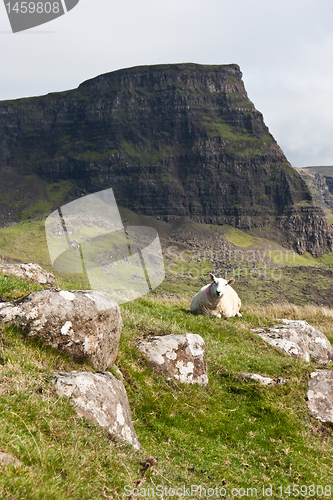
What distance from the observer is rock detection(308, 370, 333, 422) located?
9326mm

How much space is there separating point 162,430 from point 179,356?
8.73ft

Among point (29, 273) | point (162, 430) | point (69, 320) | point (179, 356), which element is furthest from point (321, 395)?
point (29, 273)

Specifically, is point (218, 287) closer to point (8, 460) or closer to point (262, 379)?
point (262, 379)

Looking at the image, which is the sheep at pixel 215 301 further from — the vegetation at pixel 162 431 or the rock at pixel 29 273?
the rock at pixel 29 273

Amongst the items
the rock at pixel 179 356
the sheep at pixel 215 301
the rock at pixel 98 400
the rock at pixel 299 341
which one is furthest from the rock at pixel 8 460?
the sheep at pixel 215 301

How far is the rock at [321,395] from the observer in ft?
30.6

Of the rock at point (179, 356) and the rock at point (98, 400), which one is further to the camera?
the rock at point (179, 356)

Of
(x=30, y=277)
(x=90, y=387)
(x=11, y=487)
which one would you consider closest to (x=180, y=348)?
(x=90, y=387)

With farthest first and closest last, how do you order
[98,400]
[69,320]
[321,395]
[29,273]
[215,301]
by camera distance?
[215,301] < [29,273] < [321,395] < [69,320] < [98,400]

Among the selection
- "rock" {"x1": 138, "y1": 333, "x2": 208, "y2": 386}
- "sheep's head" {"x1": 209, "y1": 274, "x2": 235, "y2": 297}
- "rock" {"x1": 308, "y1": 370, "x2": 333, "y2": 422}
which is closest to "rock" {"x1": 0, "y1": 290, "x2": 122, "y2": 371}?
"rock" {"x1": 138, "y1": 333, "x2": 208, "y2": 386}

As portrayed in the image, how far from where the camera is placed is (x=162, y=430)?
742 cm

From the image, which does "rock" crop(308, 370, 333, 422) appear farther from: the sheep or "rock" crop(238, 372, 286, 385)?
the sheep

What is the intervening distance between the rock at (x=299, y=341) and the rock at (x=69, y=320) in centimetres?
974

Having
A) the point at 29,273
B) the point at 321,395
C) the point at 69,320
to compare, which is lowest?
the point at 321,395
